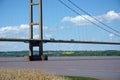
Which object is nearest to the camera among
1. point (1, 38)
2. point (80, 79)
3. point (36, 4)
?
point (80, 79)

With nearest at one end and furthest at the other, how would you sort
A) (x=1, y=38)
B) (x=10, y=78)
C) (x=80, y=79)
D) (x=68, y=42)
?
(x=10, y=78) → (x=80, y=79) → (x=1, y=38) → (x=68, y=42)

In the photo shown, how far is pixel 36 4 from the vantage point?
50.5m

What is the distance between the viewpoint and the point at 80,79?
13.6 m

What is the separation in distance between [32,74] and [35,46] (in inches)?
1423

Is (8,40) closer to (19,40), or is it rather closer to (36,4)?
(19,40)

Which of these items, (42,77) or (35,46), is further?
(35,46)

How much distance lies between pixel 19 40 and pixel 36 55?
5909 millimetres

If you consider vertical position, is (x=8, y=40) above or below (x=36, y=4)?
below

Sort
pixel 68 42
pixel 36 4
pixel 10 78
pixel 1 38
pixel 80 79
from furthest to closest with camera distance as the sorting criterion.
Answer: pixel 36 4
pixel 68 42
pixel 1 38
pixel 80 79
pixel 10 78

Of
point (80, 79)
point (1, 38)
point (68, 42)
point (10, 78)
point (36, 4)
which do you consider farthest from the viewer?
point (36, 4)

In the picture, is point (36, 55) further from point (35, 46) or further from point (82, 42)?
point (82, 42)

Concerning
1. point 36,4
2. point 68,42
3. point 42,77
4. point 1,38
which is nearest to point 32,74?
point 42,77

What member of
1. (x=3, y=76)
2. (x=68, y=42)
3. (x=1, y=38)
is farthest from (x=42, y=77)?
(x=68, y=42)

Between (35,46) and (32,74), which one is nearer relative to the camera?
(32,74)
